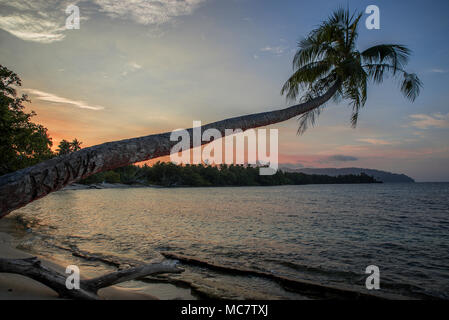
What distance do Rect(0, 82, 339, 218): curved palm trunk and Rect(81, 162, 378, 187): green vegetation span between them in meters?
101

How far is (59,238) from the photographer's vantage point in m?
10.9

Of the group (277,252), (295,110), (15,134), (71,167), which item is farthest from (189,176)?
(71,167)

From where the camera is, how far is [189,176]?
445 feet

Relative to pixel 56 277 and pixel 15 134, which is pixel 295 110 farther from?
pixel 15 134

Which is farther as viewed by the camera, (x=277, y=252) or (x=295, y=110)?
(x=277, y=252)

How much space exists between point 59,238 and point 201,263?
24.9 ft

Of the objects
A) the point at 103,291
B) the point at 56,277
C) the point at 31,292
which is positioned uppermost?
the point at 56,277

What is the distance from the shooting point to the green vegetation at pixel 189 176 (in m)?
117

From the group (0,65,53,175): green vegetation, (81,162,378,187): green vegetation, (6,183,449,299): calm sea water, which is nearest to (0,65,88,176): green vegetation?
(0,65,53,175): green vegetation

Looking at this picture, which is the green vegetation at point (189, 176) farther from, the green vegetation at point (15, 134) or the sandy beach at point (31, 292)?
the sandy beach at point (31, 292)

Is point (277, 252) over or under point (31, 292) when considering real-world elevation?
under

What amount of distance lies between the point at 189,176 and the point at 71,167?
13439cm

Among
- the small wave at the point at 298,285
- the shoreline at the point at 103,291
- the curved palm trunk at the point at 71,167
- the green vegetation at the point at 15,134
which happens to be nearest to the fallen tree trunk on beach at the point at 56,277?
the shoreline at the point at 103,291
